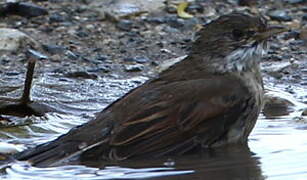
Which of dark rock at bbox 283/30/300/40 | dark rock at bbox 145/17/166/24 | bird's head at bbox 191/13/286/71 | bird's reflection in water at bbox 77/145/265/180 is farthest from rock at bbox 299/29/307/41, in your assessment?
bird's reflection in water at bbox 77/145/265/180

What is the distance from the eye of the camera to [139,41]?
1067cm

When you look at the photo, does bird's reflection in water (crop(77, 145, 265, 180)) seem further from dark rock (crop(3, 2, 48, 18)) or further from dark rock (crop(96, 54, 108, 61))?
dark rock (crop(3, 2, 48, 18))

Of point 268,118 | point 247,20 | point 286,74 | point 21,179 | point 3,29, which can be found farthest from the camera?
point 3,29

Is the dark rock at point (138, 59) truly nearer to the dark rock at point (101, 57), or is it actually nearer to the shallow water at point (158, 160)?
the dark rock at point (101, 57)

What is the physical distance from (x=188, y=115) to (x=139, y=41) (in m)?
3.91

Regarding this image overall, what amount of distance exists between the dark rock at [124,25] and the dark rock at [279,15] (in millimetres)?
1608

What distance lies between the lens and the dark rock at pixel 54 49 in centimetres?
1029

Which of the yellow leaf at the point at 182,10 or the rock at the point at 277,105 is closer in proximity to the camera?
the rock at the point at 277,105

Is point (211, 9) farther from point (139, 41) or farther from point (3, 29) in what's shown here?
point (3, 29)

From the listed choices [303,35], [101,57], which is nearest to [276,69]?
[303,35]

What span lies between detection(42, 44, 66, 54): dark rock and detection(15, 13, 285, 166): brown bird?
310 centimetres

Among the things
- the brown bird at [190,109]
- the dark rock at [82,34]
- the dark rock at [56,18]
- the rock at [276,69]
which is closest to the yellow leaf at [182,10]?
the dark rock at [82,34]

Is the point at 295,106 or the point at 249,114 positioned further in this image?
the point at 295,106

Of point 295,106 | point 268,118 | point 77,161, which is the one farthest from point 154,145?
point 295,106
